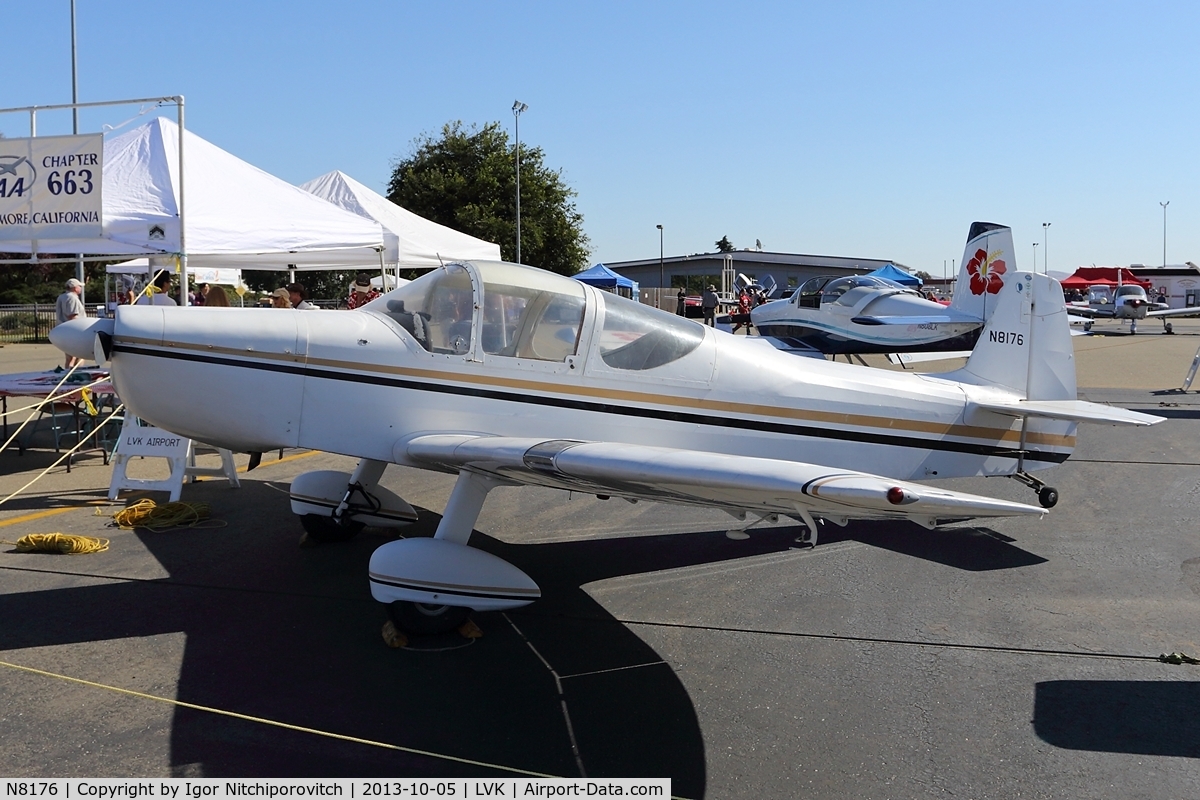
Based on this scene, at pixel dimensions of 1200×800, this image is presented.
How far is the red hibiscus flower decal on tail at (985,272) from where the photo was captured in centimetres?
1688

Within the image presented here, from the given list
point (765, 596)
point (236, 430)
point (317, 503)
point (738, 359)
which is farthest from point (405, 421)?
point (765, 596)

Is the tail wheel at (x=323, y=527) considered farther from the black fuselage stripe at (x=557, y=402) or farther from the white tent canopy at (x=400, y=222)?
the white tent canopy at (x=400, y=222)

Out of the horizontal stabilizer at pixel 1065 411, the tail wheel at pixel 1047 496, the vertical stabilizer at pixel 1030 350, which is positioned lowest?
the tail wheel at pixel 1047 496

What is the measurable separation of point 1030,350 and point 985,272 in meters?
11.5

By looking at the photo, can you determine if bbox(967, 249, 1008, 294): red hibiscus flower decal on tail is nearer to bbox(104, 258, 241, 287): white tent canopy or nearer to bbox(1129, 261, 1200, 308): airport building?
bbox(104, 258, 241, 287): white tent canopy

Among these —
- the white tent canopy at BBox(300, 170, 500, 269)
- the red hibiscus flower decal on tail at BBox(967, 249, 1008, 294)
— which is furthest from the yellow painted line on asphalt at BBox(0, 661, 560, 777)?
the red hibiscus flower decal on tail at BBox(967, 249, 1008, 294)

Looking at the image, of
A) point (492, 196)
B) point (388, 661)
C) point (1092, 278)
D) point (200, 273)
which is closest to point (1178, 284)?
point (1092, 278)

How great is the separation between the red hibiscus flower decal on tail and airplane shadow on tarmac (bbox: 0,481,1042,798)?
11.6 m

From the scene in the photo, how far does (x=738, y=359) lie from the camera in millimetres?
5449

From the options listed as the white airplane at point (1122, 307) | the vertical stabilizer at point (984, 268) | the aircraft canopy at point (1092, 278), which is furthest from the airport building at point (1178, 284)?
the vertical stabilizer at point (984, 268)

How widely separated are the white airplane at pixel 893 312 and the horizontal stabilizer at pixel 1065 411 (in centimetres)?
1085

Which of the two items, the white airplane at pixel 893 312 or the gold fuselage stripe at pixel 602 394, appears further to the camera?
the white airplane at pixel 893 312

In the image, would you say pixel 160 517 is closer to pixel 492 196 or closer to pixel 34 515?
pixel 34 515

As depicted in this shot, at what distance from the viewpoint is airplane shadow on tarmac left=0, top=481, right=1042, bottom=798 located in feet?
11.3
